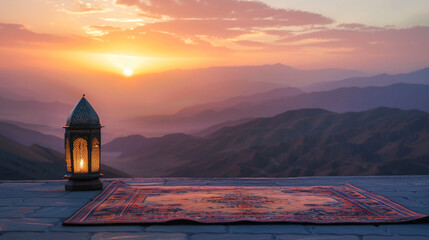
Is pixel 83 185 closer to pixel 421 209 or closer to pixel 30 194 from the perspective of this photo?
pixel 30 194

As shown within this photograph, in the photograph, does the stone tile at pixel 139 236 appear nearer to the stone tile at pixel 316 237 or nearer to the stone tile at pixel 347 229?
the stone tile at pixel 316 237

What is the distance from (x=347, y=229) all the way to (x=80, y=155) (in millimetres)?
2909

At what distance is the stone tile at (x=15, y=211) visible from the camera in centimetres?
335

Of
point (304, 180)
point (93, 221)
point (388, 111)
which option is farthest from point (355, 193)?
point (388, 111)

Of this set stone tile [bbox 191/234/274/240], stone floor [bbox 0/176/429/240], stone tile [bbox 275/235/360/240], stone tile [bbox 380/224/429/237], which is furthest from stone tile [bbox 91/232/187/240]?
stone tile [bbox 380/224/429/237]

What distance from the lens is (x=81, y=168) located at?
4566 mm

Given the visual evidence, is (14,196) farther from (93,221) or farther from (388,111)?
(388,111)

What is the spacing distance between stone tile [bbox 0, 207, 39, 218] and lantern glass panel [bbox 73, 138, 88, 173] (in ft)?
3.14

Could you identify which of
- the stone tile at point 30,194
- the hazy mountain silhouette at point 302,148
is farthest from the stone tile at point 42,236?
the hazy mountain silhouette at point 302,148

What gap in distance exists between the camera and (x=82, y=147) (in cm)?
453

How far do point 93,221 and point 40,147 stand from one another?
A: 47.4 feet

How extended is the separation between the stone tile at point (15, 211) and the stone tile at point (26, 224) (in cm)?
13

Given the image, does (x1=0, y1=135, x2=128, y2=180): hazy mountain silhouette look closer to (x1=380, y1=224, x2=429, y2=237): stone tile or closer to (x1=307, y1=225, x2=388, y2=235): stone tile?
(x1=307, y1=225, x2=388, y2=235): stone tile

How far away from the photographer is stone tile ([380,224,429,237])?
287 cm
